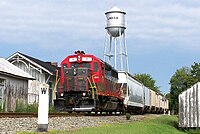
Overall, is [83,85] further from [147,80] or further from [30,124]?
[147,80]

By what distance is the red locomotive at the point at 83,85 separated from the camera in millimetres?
22078

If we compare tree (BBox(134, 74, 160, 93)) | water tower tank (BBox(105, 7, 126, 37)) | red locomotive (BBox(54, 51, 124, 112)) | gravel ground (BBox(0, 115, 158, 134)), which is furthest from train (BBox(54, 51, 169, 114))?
tree (BBox(134, 74, 160, 93))

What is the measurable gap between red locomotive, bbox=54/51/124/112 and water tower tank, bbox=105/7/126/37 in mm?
27276

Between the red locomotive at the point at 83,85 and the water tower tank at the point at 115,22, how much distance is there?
2728cm

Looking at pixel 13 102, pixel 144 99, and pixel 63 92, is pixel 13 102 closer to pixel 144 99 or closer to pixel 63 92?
pixel 63 92

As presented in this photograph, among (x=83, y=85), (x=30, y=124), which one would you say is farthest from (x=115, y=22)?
(x=30, y=124)

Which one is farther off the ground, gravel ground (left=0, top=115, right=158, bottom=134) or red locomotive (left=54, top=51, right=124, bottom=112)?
red locomotive (left=54, top=51, right=124, bottom=112)

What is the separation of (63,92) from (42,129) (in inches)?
465

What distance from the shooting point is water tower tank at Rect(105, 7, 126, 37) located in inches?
2060

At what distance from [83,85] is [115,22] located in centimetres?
3089

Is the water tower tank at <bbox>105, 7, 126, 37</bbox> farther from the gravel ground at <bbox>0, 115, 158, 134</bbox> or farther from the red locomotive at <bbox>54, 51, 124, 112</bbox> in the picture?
the gravel ground at <bbox>0, 115, 158, 134</bbox>

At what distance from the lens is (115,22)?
52312 millimetres

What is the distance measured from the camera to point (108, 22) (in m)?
53.2

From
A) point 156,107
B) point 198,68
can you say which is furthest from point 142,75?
point 156,107
